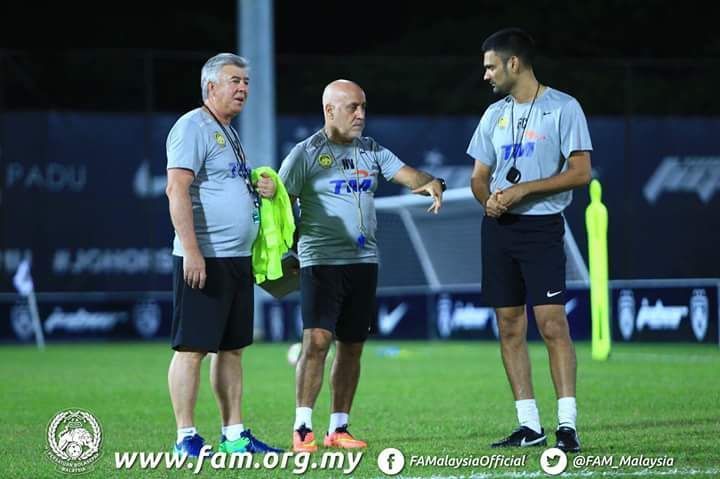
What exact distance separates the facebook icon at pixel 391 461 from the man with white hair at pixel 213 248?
674 mm

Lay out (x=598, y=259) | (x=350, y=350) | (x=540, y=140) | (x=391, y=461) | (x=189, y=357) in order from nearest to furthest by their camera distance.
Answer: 1. (x=391, y=461)
2. (x=189, y=357)
3. (x=540, y=140)
4. (x=350, y=350)
5. (x=598, y=259)

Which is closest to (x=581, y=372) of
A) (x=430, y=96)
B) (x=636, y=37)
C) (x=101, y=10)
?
(x=430, y=96)

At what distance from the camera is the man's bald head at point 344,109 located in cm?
822

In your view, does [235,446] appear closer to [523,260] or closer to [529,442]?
[529,442]

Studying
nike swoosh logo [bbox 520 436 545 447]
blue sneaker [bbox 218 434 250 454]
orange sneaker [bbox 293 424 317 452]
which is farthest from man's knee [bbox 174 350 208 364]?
nike swoosh logo [bbox 520 436 545 447]

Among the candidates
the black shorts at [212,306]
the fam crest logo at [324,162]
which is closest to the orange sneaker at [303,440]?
the black shorts at [212,306]

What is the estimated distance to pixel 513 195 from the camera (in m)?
7.89

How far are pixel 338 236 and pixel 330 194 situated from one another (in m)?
0.24

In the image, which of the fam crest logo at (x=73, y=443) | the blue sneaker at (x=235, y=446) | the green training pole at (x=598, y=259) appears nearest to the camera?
the fam crest logo at (x=73, y=443)

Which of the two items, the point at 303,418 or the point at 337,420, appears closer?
the point at 303,418

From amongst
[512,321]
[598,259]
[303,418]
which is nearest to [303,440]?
[303,418]

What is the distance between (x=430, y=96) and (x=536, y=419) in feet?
47.1

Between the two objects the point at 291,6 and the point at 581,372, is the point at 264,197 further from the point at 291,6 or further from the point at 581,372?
the point at 291,6

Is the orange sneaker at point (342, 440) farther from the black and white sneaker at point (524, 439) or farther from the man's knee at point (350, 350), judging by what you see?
the black and white sneaker at point (524, 439)
